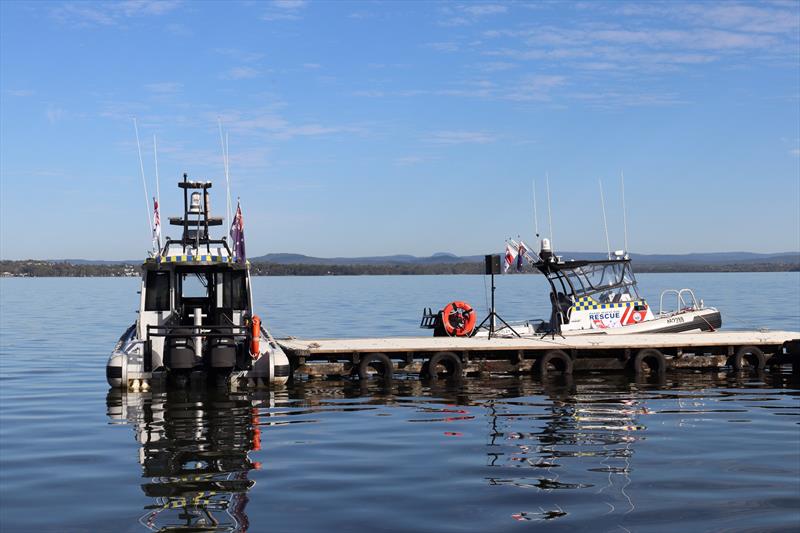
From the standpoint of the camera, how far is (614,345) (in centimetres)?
2364

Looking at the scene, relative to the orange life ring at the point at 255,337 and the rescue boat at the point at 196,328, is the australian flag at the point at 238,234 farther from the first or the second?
the orange life ring at the point at 255,337

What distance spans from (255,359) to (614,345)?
9772mm

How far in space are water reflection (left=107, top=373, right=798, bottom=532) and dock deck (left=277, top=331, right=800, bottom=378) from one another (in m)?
0.47

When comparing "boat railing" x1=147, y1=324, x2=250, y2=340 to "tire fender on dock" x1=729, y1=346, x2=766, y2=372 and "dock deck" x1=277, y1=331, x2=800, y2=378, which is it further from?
"tire fender on dock" x1=729, y1=346, x2=766, y2=372

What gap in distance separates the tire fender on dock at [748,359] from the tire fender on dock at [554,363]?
488cm

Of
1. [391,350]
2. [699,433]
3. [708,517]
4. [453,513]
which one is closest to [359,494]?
[453,513]

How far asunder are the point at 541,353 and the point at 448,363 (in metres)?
2.53

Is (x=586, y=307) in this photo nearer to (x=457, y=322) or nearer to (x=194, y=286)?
(x=457, y=322)

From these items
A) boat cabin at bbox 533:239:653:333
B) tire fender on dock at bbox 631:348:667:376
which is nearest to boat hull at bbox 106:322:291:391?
tire fender on dock at bbox 631:348:667:376

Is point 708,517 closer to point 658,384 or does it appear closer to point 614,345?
point 658,384

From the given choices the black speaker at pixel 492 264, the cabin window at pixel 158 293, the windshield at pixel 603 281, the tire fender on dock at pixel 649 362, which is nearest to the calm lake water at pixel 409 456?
the tire fender on dock at pixel 649 362

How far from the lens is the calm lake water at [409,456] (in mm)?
10016

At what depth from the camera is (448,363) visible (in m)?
23.2

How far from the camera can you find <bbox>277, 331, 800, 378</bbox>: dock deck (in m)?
22.8
